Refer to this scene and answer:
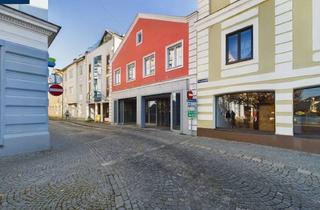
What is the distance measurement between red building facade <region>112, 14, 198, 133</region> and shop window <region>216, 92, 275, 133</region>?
2.51 m

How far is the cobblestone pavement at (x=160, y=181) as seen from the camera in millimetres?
3734

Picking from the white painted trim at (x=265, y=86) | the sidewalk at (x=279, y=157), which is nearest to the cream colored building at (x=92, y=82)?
Result: the white painted trim at (x=265, y=86)

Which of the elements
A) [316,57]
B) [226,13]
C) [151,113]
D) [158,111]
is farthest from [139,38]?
[316,57]

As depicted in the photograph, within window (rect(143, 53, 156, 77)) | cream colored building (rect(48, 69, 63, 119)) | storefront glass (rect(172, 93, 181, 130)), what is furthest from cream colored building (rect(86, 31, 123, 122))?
cream colored building (rect(48, 69, 63, 119))

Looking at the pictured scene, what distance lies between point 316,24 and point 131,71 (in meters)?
14.6

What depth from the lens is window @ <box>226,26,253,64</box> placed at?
33.3 ft

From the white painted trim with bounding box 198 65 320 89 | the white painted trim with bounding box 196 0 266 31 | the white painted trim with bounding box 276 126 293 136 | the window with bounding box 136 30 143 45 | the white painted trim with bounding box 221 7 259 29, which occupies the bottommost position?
the white painted trim with bounding box 276 126 293 136

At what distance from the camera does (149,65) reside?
17344 mm

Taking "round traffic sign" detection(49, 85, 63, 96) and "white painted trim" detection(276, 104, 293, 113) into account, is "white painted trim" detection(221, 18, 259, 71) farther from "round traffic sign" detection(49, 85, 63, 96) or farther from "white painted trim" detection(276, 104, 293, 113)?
"round traffic sign" detection(49, 85, 63, 96)

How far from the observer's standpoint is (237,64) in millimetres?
10422

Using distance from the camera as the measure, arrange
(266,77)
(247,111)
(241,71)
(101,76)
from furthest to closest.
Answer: (101,76), (247,111), (241,71), (266,77)

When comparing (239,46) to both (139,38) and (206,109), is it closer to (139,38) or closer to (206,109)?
(206,109)

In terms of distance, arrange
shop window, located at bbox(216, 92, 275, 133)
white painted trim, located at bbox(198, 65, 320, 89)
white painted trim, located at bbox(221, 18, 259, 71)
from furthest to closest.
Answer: white painted trim, located at bbox(221, 18, 259, 71), shop window, located at bbox(216, 92, 275, 133), white painted trim, located at bbox(198, 65, 320, 89)

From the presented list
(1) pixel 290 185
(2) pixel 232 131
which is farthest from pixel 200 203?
(2) pixel 232 131
